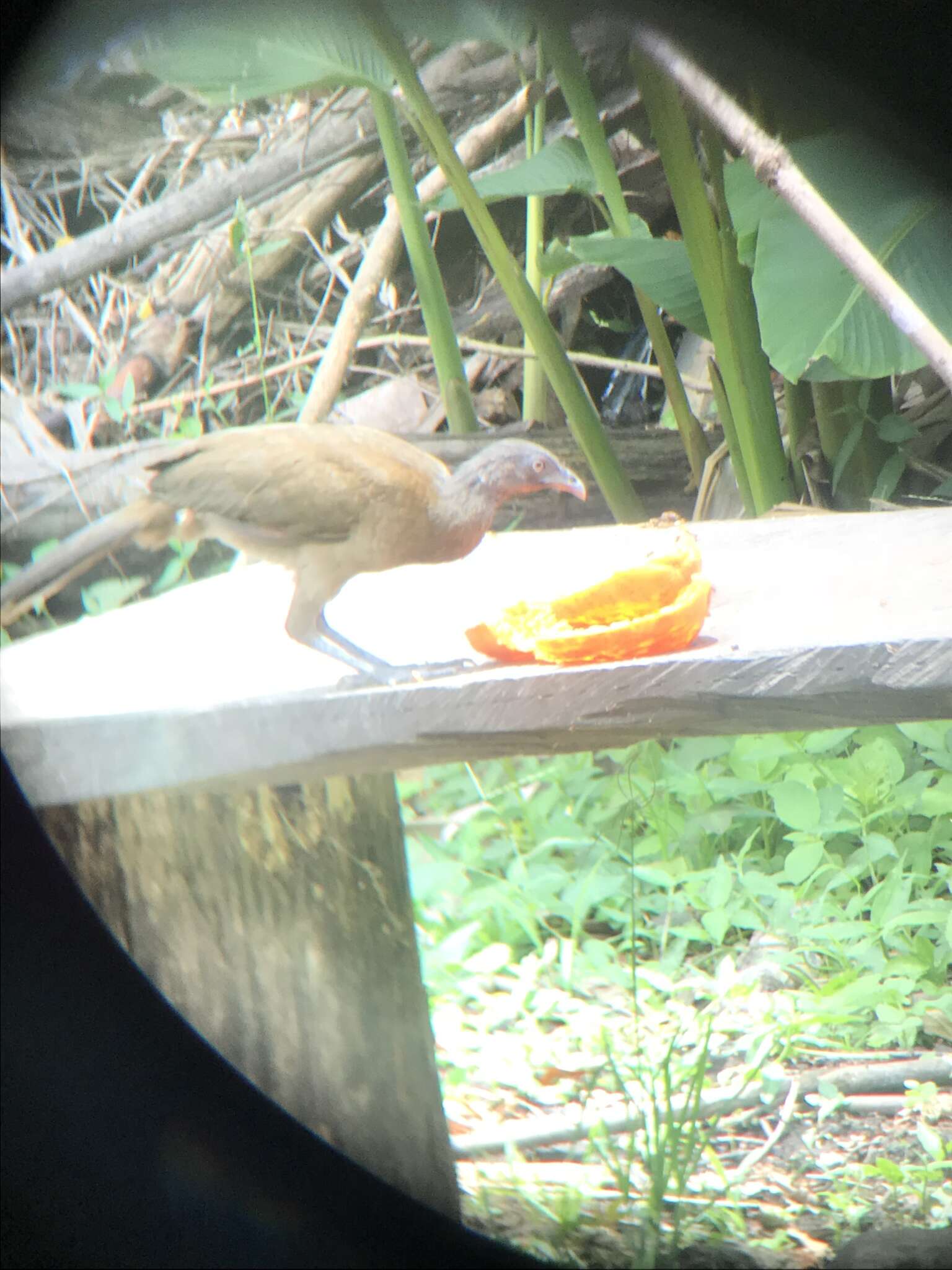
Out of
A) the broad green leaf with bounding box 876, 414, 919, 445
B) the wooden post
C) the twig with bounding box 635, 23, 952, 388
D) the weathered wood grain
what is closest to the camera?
the weathered wood grain

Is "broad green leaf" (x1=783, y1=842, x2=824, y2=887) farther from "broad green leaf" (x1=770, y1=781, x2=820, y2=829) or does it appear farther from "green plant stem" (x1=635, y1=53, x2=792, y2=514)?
"green plant stem" (x1=635, y1=53, x2=792, y2=514)

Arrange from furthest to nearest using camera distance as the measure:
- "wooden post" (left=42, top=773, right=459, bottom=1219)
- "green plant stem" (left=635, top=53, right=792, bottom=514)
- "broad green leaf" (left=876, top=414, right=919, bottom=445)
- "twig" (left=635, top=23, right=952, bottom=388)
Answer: "broad green leaf" (left=876, top=414, right=919, bottom=445) < "green plant stem" (left=635, top=53, right=792, bottom=514) < "twig" (left=635, top=23, right=952, bottom=388) < "wooden post" (left=42, top=773, right=459, bottom=1219)

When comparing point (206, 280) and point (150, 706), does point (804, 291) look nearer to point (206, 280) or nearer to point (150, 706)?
point (206, 280)

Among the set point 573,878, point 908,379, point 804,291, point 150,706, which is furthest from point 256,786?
point 908,379

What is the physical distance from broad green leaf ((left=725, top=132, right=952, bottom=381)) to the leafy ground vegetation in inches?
14.6

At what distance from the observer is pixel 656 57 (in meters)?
0.82

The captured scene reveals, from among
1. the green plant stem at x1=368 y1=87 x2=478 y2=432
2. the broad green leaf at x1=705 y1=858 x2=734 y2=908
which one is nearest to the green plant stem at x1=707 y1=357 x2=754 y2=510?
the green plant stem at x1=368 y1=87 x2=478 y2=432

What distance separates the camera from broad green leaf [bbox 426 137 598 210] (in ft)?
2.81

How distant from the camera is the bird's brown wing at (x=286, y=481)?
0.62 metres

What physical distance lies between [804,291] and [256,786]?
60 centimetres

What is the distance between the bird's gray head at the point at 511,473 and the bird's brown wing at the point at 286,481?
0.03 m

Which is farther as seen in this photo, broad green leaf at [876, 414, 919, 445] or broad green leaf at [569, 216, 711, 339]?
broad green leaf at [876, 414, 919, 445]

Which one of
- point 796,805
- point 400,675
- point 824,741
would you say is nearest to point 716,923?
point 796,805

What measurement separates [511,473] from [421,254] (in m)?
0.29
